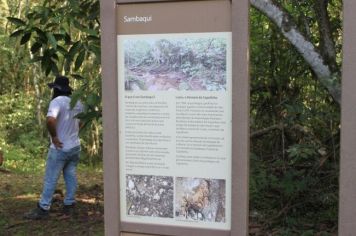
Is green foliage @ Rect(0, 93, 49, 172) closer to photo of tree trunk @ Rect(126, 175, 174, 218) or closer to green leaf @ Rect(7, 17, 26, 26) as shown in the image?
green leaf @ Rect(7, 17, 26, 26)

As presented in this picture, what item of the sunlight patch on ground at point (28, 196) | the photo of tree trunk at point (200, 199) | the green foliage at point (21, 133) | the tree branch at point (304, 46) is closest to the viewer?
Answer: the photo of tree trunk at point (200, 199)

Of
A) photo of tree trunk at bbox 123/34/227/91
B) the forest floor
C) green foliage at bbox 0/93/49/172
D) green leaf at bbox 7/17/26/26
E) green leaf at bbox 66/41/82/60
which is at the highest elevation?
green leaf at bbox 7/17/26/26

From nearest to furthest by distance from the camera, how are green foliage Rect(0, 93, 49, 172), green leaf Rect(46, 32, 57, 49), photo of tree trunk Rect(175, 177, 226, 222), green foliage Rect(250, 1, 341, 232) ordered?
photo of tree trunk Rect(175, 177, 226, 222) < green leaf Rect(46, 32, 57, 49) < green foliage Rect(250, 1, 341, 232) < green foliage Rect(0, 93, 49, 172)

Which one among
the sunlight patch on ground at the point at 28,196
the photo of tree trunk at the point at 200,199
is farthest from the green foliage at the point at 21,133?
the photo of tree trunk at the point at 200,199

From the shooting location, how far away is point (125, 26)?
2.96 metres

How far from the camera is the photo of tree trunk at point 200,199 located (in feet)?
9.38

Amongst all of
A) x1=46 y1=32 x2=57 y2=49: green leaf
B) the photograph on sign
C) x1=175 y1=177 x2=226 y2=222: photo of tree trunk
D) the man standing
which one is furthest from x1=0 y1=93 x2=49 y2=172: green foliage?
x1=175 y1=177 x2=226 y2=222: photo of tree trunk

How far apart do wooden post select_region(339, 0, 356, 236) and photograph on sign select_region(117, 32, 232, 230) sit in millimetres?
570

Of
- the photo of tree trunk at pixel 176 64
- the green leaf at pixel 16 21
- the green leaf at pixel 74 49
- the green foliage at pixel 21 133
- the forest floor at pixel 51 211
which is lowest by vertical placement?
the forest floor at pixel 51 211

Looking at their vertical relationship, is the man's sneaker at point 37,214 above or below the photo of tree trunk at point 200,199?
below

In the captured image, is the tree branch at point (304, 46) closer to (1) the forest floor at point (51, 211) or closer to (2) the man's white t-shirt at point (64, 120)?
(2) the man's white t-shirt at point (64, 120)

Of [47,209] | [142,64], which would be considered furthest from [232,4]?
Result: [47,209]

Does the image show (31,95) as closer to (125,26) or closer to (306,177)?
(306,177)

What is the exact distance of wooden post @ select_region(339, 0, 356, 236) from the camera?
2615 mm
